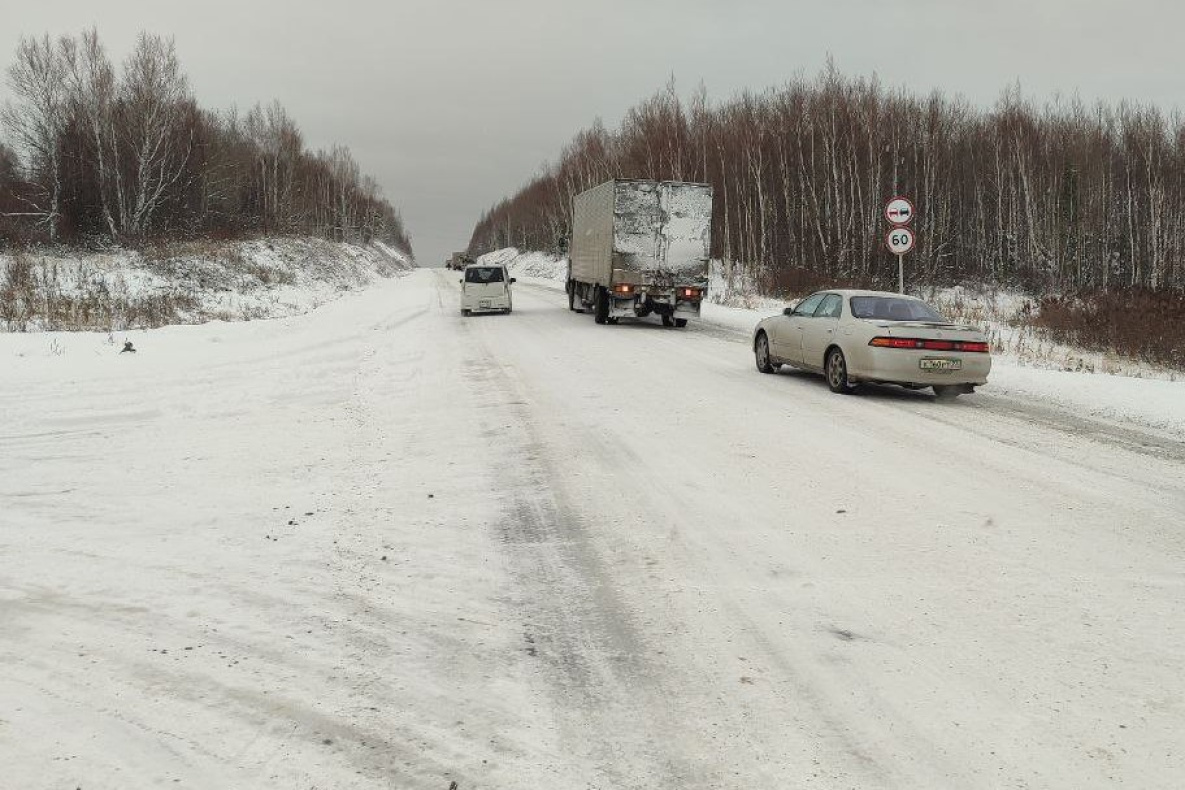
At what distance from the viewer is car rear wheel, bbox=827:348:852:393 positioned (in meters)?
11.0

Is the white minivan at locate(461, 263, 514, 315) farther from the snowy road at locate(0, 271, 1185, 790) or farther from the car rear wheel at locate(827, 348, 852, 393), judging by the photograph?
the snowy road at locate(0, 271, 1185, 790)

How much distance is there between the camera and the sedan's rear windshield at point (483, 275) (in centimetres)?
A: 2477

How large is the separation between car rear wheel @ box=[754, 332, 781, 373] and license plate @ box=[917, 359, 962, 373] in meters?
2.79

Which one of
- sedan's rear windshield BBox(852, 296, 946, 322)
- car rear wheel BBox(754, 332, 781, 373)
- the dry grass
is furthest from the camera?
the dry grass

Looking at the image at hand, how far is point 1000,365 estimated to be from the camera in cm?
1410

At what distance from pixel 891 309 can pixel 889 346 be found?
2.73 feet

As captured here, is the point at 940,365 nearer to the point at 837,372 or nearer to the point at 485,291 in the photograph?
the point at 837,372

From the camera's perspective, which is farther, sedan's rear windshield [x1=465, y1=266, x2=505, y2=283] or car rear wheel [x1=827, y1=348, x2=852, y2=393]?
sedan's rear windshield [x1=465, y1=266, x2=505, y2=283]

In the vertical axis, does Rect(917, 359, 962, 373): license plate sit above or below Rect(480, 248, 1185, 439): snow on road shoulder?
above

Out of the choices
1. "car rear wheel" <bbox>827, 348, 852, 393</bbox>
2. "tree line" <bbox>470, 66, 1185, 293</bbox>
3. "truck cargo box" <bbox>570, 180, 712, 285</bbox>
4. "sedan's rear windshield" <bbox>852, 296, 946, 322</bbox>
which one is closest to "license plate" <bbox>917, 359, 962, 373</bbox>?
"sedan's rear windshield" <bbox>852, 296, 946, 322</bbox>

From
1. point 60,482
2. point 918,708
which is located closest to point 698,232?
point 60,482

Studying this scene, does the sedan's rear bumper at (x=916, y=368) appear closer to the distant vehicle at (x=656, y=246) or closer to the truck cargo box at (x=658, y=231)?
the distant vehicle at (x=656, y=246)

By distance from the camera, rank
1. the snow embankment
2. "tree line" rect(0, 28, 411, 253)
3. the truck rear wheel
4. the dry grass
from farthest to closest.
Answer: "tree line" rect(0, 28, 411, 253) → the truck rear wheel → the snow embankment → the dry grass

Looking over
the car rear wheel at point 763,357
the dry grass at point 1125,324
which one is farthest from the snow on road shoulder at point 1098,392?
the car rear wheel at point 763,357
